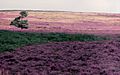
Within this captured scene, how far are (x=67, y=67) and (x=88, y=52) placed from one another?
533 centimetres

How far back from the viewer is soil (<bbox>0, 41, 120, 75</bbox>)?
24.2 metres

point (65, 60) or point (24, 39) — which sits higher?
point (65, 60)

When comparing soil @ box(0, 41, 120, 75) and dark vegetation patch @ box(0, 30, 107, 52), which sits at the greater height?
soil @ box(0, 41, 120, 75)

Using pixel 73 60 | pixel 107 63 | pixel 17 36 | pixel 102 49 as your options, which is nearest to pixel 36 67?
pixel 73 60

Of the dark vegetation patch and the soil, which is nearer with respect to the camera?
the soil

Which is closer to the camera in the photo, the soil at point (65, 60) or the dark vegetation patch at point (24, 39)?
the soil at point (65, 60)

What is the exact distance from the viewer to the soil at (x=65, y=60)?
24188 mm

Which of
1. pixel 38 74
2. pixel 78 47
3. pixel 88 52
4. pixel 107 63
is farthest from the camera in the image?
pixel 78 47

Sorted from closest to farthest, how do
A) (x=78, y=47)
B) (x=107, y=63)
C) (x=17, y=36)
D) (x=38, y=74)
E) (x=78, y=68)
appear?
(x=38, y=74) < (x=78, y=68) < (x=107, y=63) < (x=78, y=47) < (x=17, y=36)

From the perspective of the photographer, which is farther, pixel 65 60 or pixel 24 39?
pixel 24 39

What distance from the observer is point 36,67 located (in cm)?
2561

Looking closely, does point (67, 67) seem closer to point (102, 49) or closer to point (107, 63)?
point (107, 63)

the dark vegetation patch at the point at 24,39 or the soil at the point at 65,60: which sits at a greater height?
the soil at the point at 65,60

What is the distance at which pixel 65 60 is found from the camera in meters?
27.9
